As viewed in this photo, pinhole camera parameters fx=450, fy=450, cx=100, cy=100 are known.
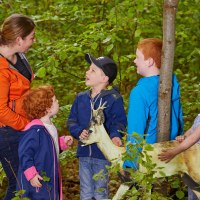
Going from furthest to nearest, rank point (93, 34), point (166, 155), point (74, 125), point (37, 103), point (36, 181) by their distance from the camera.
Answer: point (93, 34) → point (74, 125) → point (37, 103) → point (36, 181) → point (166, 155)

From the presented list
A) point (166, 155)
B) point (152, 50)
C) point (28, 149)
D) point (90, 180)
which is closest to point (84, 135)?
point (28, 149)

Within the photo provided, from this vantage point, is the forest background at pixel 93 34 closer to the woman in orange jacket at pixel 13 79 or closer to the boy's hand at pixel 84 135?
the woman in orange jacket at pixel 13 79

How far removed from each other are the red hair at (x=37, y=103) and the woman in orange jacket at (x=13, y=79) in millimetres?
126

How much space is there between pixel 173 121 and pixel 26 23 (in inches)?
58.8

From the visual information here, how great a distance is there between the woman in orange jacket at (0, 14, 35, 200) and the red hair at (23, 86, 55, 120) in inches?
5.0

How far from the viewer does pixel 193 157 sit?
10.6ft

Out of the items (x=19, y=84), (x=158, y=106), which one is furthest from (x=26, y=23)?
(x=158, y=106)

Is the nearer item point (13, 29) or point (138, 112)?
point (138, 112)

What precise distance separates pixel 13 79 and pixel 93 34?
1.46 meters

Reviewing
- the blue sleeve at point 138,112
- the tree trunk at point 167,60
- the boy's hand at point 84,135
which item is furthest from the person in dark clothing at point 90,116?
the tree trunk at point 167,60

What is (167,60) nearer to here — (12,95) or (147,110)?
(147,110)

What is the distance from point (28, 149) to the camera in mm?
3607

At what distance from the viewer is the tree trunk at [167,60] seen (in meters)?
3.16

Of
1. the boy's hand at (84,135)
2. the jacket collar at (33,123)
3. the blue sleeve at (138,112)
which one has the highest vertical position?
the blue sleeve at (138,112)
